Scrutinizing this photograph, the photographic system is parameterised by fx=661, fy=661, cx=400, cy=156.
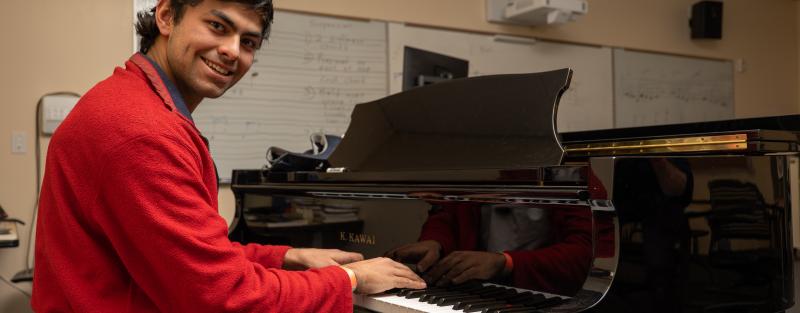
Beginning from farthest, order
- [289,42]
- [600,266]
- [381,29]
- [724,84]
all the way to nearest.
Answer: [724,84]
[381,29]
[289,42]
[600,266]

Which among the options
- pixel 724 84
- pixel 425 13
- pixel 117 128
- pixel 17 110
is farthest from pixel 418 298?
pixel 724 84

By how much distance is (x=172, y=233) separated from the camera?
109 centimetres

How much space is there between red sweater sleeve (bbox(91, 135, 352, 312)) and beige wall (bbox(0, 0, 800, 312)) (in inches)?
49.2

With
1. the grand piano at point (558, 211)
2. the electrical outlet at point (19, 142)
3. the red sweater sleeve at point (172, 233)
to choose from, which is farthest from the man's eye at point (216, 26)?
the electrical outlet at point (19, 142)

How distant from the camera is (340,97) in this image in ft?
13.1

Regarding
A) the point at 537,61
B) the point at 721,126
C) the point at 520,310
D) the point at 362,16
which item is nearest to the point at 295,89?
the point at 362,16

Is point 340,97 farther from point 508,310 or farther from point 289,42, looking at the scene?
point 508,310

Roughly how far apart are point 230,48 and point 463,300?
71 cm

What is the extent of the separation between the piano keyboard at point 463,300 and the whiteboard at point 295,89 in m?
2.35

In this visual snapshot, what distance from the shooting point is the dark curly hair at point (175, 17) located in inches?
53.3

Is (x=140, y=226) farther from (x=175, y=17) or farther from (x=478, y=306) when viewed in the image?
(x=478, y=306)

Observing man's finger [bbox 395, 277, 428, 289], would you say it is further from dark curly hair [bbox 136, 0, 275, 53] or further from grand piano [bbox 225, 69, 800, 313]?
dark curly hair [bbox 136, 0, 275, 53]

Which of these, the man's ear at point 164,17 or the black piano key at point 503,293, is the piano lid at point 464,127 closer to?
the black piano key at point 503,293

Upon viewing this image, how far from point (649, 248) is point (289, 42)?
291cm
